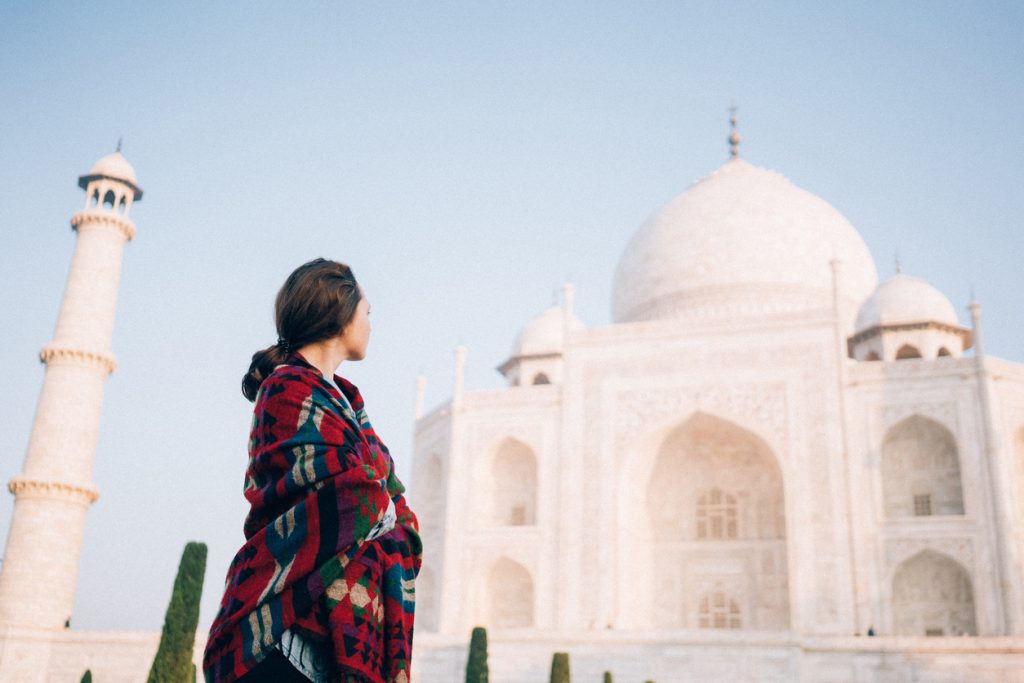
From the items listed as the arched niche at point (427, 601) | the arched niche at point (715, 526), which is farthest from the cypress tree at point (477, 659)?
the arched niche at point (427, 601)

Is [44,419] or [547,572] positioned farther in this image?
[547,572]

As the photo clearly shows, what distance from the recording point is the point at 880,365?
47.5 feet

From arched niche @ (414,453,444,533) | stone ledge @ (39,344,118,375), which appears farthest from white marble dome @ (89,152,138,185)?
arched niche @ (414,453,444,533)

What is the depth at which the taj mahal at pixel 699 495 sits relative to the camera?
38.0 feet

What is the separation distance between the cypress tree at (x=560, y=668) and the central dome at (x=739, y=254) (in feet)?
31.4

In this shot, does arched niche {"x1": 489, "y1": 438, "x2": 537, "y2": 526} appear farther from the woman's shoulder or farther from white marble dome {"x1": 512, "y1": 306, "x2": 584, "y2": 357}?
the woman's shoulder

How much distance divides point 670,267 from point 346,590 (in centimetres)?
1824

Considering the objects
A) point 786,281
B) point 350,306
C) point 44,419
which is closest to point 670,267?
point 786,281

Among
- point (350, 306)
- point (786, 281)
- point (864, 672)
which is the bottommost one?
point (864, 672)

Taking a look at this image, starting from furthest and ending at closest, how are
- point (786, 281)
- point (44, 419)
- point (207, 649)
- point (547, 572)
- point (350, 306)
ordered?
point (786, 281)
point (547, 572)
point (44, 419)
point (350, 306)
point (207, 649)

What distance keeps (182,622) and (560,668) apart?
12.0 feet

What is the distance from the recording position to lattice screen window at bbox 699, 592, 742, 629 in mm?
14930

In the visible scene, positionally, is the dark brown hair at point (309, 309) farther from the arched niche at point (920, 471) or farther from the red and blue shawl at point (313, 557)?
the arched niche at point (920, 471)

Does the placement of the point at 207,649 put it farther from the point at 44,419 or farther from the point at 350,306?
the point at 44,419
